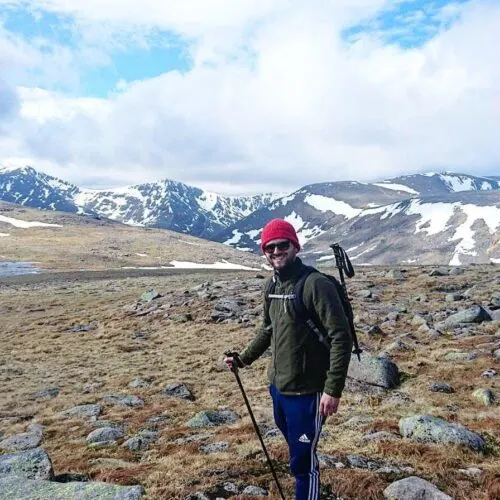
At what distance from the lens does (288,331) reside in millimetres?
6309

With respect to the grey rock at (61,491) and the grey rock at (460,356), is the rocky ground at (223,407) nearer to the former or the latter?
the grey rock at (61,491)

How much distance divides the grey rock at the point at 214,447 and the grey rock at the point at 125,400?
5641 mm

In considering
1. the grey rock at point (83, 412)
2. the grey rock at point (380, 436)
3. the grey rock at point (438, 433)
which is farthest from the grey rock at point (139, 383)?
the grey rock at point (438, 433)

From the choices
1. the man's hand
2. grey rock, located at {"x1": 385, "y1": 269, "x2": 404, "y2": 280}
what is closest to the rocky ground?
the man's hand

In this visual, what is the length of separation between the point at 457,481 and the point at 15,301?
4737 centimetres

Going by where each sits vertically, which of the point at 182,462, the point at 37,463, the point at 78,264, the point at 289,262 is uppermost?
the point at 289,262

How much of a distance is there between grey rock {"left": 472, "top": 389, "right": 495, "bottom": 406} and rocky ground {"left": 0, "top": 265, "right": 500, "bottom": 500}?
5cm

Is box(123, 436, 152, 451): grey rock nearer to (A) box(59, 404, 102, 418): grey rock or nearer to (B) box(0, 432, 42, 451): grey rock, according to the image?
(B) box(0, 432, 42, 451): grey rock

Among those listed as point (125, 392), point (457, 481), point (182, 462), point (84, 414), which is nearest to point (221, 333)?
point (125, 392)

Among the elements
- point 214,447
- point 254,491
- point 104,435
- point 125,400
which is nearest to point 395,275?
point 125,400

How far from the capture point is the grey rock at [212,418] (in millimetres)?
13266

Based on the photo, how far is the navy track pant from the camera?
6254 mm

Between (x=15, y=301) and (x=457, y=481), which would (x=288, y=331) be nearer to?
(x=457, y=481)

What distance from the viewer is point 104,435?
12602mm
